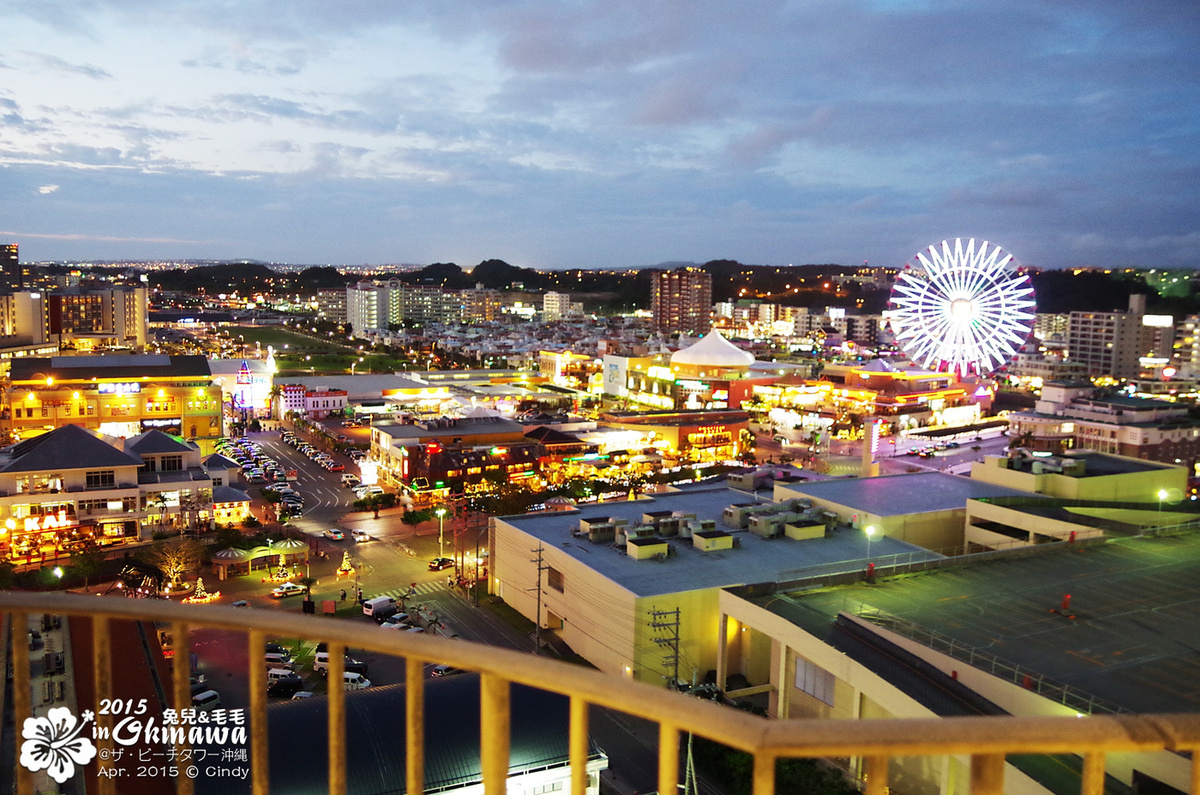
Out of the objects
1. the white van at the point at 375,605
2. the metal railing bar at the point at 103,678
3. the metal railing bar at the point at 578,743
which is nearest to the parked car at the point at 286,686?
the white van at the point at 375,605

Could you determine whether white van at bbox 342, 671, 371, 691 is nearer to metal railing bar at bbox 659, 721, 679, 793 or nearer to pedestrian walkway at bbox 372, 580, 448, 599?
pedestrian walkway at bbox 372, 580, 448, 599

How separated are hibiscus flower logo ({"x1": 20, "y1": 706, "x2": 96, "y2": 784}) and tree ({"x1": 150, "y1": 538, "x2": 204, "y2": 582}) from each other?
8286 millimetres

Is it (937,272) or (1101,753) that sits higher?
(937,272)

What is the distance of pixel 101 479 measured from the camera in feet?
34.2

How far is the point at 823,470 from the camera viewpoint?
49.0 ft

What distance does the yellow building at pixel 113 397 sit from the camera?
15523mm

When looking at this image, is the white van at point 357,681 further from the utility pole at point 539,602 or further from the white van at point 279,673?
the utility pole at point 539,602

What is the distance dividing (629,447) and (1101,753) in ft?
50.3

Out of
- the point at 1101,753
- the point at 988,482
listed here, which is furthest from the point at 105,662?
the point at 988,482

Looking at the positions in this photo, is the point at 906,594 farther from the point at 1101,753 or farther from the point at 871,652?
the point at 1101,753

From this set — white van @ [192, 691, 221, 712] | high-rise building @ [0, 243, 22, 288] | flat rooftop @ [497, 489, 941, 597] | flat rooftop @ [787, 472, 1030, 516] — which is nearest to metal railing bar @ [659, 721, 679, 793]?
white van @ [192, 691, 221, 712]

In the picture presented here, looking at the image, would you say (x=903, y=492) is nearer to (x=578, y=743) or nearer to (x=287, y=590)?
(x=287, y=590)

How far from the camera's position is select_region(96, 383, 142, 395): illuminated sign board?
52.0ft

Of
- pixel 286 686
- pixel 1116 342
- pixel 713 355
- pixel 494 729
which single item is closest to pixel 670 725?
pixel 494 729
